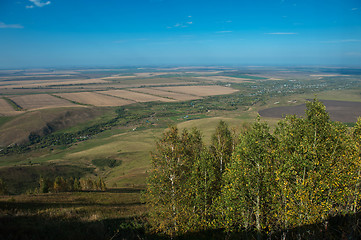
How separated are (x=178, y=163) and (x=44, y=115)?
17545cm

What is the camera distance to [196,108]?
19775 cm

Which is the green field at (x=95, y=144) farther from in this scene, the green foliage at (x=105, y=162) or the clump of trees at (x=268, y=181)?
the clump of trees at (x=268, y=181)

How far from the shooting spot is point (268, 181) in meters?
17.3

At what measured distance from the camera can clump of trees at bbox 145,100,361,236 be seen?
52.2ft

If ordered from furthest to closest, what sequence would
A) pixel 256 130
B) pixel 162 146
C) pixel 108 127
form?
pixel 108 127 → pixel 162 146 → pixel 256 130

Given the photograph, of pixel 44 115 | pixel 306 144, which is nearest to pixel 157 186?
pixel 306 144

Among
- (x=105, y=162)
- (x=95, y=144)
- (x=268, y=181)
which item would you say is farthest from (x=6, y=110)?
(x=268, y=181)

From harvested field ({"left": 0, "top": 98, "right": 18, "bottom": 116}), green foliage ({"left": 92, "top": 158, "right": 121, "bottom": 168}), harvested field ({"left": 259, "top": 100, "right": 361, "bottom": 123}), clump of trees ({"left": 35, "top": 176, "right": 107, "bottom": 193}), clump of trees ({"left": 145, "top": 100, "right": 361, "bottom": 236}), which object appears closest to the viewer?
clump of trees ({"left": 145, "top": 100, "right": 361, "bottom": 236})

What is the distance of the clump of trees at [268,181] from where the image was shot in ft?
52.2

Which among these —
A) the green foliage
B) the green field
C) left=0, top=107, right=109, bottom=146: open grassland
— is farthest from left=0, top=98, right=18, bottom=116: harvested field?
the green foliage

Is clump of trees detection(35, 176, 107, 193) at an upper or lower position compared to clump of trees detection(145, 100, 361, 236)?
lower

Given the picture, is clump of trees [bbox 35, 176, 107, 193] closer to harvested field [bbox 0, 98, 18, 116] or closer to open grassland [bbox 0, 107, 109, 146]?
open grassland [bbox 0, 107, 109, 146]

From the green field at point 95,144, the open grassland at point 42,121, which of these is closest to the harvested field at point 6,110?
the green field at point 95,144

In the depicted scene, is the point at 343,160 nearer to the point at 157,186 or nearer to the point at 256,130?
the point at 256,130
